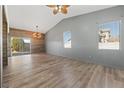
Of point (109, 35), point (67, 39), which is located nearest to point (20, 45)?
point (67, 39)

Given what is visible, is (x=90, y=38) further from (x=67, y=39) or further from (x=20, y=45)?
(x=20, y=45)

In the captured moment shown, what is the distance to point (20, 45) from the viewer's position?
444 inches

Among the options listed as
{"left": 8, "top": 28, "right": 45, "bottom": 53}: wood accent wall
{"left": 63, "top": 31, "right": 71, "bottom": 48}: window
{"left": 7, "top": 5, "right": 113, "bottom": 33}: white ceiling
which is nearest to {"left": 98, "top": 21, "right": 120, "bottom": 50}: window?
{"left": 7, "top": 5, "right": 113, "bottom": 33}: white ceiling

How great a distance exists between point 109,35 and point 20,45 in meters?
8.53

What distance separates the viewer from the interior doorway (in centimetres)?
1067

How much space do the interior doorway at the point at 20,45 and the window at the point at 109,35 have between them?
305 inches

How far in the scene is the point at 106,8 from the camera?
5906 mm

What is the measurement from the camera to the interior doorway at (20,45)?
10.7 meters

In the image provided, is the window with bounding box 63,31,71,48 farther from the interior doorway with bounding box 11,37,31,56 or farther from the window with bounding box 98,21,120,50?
the interior doorway with bounding box 11,37,31,56

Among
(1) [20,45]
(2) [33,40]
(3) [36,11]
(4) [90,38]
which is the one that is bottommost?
(1) [20,45]
